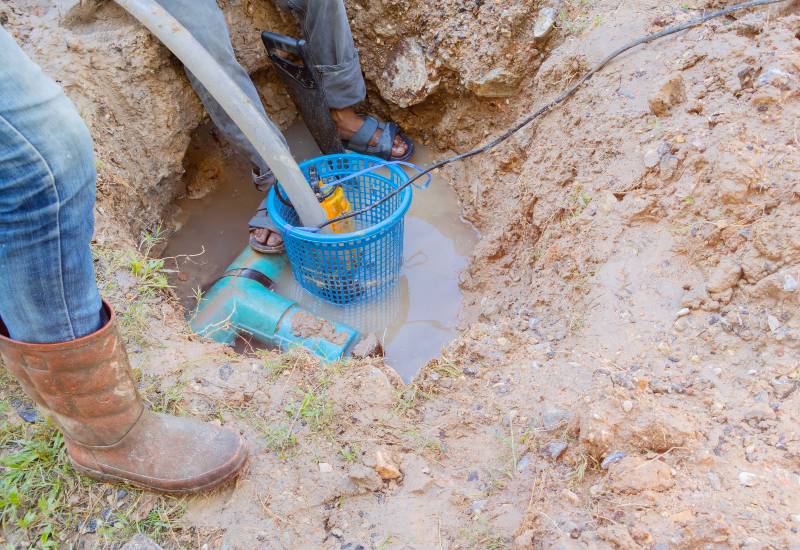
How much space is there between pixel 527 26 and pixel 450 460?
6.85 feet

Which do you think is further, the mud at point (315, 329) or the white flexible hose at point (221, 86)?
the mud at point (315, 329)

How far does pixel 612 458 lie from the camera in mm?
1226

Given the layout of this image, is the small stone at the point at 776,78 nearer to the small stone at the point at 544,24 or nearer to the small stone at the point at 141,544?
the small stone at the point at 544,24

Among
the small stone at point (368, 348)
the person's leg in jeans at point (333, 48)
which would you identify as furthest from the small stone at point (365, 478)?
the person's leg in jeans at point (333, 48)

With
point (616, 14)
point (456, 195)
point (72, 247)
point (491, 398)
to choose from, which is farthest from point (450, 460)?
point (616, 14)

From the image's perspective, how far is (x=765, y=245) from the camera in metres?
1.50

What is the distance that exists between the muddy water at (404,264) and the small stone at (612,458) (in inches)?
44.4

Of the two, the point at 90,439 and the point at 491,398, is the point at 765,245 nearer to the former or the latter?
the point at 491,398

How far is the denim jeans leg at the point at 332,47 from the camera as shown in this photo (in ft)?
8.47

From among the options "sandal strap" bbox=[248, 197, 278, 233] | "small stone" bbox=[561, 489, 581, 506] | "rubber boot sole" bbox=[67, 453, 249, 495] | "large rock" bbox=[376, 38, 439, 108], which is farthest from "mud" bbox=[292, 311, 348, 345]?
"large rock" bbox=[376, 38, 439, 108]

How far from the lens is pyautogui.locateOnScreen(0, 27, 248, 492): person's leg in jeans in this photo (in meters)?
0.85

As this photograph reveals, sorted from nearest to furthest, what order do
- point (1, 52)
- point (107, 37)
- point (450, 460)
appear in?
point (1, 52) < point (450, 460) < point (107, 37)

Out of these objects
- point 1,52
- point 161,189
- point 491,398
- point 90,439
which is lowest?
point 491,398

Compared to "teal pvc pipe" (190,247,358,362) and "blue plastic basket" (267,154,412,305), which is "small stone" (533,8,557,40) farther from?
"teal pvc pipe" (190,247,358,362)
